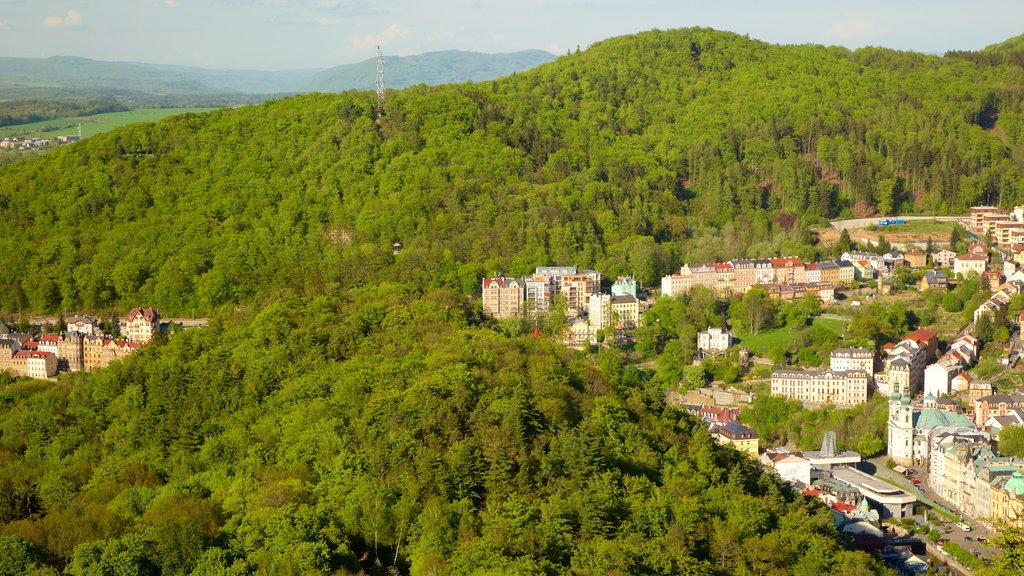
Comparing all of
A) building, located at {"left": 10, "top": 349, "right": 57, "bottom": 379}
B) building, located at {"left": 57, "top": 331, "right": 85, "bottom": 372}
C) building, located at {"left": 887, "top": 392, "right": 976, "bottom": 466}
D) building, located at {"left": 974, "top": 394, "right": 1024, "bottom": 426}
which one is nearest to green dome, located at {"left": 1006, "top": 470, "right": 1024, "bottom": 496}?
building, located at {"left": 887, "top": 392, "right": 976, "bottom": 466}

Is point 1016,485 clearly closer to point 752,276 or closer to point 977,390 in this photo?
point 977,390

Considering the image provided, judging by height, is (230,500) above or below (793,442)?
above

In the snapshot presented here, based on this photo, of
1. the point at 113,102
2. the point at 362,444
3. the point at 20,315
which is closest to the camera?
the point at 362,444

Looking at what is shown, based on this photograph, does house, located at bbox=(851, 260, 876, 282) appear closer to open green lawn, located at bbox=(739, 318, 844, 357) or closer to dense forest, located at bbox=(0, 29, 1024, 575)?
dense forest, located at bbox=(0, 29, 1024, 575)

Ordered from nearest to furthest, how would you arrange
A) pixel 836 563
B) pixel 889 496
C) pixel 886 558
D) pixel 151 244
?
pixel 836 563
pixel 886 558
pixel 889 496
pixel 151 244

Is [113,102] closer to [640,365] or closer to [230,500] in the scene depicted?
[640,365]

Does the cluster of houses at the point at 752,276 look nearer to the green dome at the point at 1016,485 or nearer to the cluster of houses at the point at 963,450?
the cluster of houses at the point at 963,450

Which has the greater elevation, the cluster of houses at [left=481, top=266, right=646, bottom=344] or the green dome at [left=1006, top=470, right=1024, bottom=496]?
the cluster of houses at [left=481, top=266, right=646, bottom=344]

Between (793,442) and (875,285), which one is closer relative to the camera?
(793,442)

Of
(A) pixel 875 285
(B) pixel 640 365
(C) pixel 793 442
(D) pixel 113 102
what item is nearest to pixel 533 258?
(B) pixel 640 365
